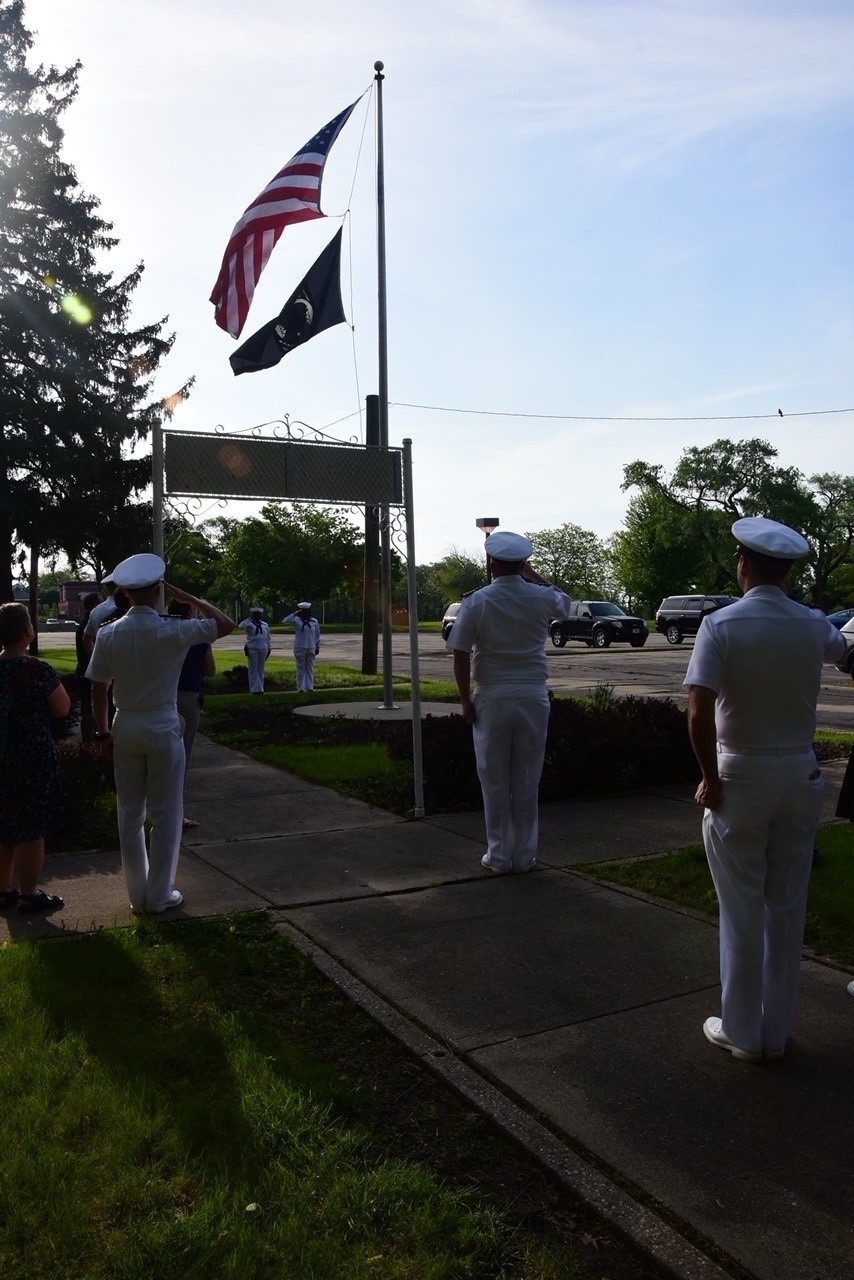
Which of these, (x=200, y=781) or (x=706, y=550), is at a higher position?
(x=706, y=550)

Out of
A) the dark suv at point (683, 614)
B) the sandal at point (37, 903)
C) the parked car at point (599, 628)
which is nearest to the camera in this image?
the sandal at point (37, 903)

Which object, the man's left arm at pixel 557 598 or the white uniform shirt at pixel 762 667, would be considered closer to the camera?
the white uniform shirt at pixel 762 667

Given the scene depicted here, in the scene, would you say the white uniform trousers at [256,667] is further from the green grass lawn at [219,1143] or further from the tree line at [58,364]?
the green grass lawn at [219,1143]

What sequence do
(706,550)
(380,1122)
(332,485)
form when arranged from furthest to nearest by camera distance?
(706,550) < (332,485) < (380,1122)

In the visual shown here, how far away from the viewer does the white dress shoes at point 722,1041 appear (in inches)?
147

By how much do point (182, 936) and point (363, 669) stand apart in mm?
20337

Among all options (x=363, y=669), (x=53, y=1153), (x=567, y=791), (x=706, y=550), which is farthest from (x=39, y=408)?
(x=706, y=550)

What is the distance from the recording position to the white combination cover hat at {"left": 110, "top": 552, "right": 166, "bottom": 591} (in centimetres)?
522

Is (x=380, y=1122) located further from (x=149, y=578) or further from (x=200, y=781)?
(x=200, y=781)

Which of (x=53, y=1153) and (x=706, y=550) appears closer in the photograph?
(x=53, y=1153)

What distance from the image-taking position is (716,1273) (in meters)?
2.60

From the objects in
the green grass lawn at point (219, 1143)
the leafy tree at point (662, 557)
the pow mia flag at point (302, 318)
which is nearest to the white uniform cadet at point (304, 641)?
the pow mia flag at point (302, 318)

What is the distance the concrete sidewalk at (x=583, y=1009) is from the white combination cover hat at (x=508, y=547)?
1.91 metres

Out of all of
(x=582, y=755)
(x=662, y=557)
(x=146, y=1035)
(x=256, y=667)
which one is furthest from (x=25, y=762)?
(x=662, y=557)
